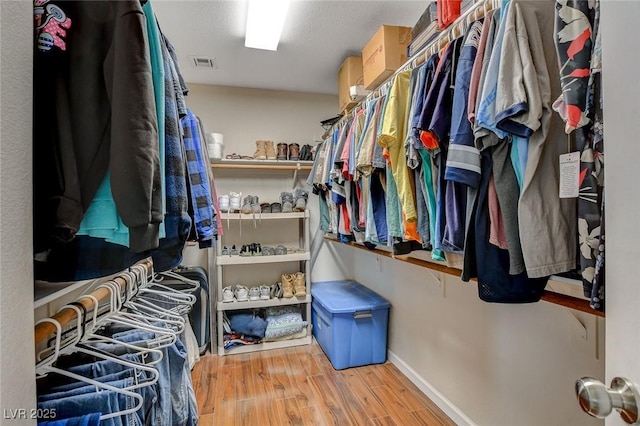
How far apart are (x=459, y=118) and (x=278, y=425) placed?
5.87 ft

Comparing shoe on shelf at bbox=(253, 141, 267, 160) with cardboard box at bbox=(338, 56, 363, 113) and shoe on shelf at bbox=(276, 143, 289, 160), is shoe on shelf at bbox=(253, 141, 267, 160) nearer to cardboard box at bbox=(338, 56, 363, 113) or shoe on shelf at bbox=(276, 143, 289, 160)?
shoe on shelf at bbox=(276, 143, 289, 160)

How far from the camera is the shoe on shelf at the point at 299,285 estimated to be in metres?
2.71

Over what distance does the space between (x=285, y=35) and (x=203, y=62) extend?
0.79 metres

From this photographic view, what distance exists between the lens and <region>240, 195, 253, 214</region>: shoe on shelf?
2.57 metres

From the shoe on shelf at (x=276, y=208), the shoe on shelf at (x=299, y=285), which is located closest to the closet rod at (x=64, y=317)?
the shoe on shelf at (x=276, y=208)

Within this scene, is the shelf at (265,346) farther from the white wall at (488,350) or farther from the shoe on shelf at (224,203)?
the shoe on shelf at (224,203)

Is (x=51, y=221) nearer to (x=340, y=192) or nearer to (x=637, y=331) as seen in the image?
(x=637, y=331)

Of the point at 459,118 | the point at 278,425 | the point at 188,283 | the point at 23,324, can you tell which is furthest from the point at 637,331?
the point at 188,283

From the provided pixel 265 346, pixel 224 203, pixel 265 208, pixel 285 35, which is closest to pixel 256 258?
pixel 265 208

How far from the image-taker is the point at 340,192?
6.38 feet

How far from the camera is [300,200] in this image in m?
2.79

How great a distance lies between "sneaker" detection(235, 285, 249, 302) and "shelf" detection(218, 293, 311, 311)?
38 mm

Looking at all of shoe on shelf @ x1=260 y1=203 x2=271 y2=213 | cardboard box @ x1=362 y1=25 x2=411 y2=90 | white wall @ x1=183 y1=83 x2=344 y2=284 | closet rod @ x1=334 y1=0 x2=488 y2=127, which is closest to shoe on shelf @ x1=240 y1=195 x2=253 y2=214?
shoe on shelf @ x1=260 y1=203 x2=271 y2=213

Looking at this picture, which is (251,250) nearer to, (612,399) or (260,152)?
(260,152)
